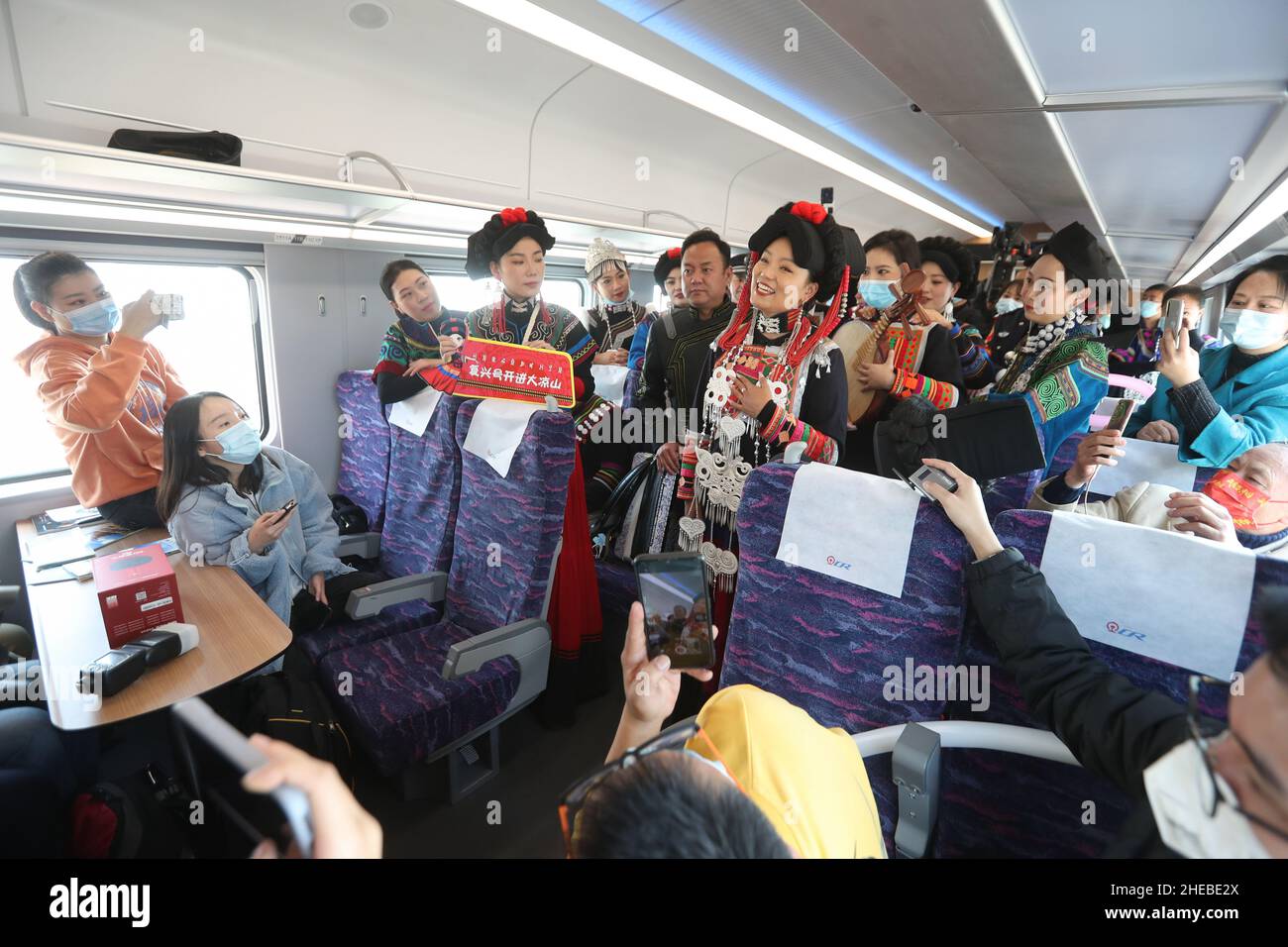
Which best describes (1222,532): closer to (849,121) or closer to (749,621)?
(749,621)

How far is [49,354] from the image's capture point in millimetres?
2471

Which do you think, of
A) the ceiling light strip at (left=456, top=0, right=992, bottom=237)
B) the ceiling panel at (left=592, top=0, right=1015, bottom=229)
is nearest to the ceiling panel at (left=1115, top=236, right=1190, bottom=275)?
the ceiling panel at (left=592, top=0, right=1015, bottom=229)

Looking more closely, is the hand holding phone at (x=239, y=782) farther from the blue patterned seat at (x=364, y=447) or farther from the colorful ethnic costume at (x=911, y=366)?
the blue patterned seat at (x=364, y=447)

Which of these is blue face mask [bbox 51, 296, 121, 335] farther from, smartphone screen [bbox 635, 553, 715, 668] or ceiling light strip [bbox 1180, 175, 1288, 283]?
ceiling light strip [bbox 1180, 175, 1288, 283]

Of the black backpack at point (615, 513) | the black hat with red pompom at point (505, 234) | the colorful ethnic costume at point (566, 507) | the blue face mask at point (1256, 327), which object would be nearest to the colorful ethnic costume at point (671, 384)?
the black backpack at point (615, 513)

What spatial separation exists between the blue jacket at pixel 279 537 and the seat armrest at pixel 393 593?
11.3 inches

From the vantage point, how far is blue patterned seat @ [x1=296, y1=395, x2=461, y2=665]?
2.61 m

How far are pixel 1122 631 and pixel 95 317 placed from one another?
3632 millimetres

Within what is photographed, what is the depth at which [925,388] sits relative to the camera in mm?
2381

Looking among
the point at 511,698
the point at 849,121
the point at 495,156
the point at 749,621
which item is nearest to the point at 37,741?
the point at 511,698

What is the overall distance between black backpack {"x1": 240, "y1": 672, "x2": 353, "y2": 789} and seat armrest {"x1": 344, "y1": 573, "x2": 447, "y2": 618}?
51 centimetres

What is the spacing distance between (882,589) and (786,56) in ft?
11.0

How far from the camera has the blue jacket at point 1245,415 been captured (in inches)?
73.7

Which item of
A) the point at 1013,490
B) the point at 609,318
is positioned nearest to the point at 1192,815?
the point at 1013,490
